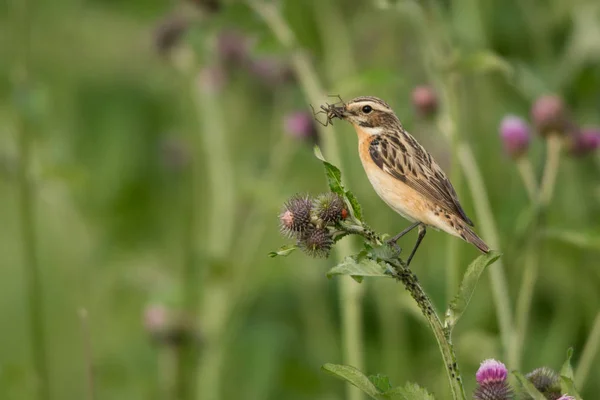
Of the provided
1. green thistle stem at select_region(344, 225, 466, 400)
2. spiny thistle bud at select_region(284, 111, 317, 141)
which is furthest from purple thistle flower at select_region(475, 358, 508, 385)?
spiny thistle bud at select_region(284, 111, 317, 141)

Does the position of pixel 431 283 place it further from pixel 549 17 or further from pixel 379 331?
pixel 549 17

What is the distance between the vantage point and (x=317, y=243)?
1.62 metres

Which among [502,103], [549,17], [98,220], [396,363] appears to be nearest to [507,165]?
[502,103]

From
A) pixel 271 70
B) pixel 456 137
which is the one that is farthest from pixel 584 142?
pixel 271 70

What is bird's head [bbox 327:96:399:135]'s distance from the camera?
69.7 inches

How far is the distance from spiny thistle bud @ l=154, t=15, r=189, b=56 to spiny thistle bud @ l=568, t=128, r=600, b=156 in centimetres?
149

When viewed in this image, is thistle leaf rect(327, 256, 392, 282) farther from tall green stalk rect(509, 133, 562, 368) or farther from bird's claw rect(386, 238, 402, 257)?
tall green stalk rect(509, 133, 562, 368)

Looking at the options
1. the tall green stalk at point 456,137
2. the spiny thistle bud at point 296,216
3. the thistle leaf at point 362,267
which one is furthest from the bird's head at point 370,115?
the tall green stalk at point 456,137

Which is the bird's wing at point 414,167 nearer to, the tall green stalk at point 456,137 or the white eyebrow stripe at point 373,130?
the white eyebrow stripe at point 373,130

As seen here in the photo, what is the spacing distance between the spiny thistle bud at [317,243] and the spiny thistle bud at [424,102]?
144 cm

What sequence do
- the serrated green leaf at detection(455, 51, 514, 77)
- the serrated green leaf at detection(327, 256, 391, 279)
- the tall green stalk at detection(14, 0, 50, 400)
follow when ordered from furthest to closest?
the tall green stalk at detection(14, 0, 50, 400) → the serrated green leaf at detection(455, 51, 514, 77) → the serrated green leaf at detection(327, 256, 391, 279)

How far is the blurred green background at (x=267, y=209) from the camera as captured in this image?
3596 mm

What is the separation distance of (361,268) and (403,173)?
26cm

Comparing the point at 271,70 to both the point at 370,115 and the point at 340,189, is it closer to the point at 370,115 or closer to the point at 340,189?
the point at 370,115
